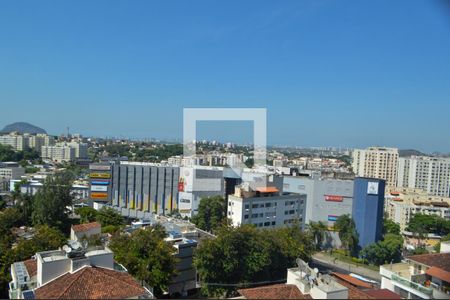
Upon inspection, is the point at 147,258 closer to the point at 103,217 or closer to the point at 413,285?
the point at 413,285

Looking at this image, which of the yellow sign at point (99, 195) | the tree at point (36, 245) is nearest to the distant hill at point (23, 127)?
the yellow sign at point (99, 195)

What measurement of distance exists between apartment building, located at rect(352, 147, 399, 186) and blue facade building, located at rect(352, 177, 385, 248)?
2074 centimetres

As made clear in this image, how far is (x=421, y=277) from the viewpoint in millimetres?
5262

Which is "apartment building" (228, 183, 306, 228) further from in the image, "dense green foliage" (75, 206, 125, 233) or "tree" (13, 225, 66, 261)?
"tree" (13, 225, 66, 261)

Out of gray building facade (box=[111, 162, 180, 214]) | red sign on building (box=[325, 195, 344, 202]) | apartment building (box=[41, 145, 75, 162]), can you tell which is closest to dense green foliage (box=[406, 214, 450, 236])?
red sign on building (box=[325, 195, 344, 202])

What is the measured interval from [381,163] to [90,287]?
33.1 metres

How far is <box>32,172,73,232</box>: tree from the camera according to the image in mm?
11531

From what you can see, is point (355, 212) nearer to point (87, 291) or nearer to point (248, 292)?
point (248, 292)

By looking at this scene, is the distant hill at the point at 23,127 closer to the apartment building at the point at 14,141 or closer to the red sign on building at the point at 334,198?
the apartment building at the point at 14,141

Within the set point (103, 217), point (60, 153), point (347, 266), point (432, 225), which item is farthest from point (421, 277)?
point (60, 153)

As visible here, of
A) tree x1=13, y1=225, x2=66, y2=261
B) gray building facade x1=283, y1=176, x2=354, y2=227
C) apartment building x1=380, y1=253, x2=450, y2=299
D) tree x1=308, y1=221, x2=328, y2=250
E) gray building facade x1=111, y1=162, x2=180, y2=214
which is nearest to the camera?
apartment building x1=380, y1=253, x2=450, y2=299

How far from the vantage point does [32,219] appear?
12.0 metres

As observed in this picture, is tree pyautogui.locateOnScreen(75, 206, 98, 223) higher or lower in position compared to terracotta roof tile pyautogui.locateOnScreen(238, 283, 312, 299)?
lower

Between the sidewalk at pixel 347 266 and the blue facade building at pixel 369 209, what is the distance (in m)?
Answer: 1.57
